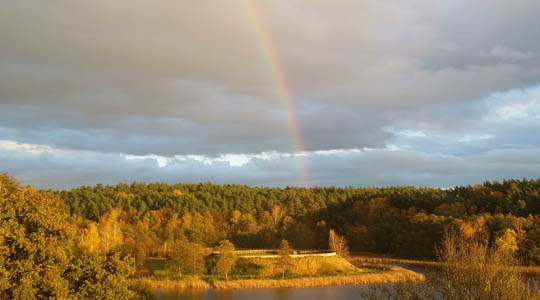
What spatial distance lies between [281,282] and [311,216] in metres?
74.6

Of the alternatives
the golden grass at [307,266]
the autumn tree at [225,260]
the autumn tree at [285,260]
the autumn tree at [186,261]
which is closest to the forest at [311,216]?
the autumn tree at [186,261]

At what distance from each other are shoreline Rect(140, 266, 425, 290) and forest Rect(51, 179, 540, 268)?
22.6 meters

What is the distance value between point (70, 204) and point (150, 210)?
22161 mm

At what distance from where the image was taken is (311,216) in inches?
5389

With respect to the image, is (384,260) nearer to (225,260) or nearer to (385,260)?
(385,260)

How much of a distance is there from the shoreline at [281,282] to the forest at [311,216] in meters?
22.6

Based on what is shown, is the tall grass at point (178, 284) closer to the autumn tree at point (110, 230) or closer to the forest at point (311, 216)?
the autumn tree at point (110, 230)

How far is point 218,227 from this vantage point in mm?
125250

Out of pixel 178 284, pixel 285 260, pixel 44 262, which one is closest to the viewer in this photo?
pixel 44 262

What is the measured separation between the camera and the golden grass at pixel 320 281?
204 ft

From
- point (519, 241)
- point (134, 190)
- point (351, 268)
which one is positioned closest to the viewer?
point (351, 268)

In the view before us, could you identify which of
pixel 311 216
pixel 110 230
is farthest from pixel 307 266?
pixel 311 216

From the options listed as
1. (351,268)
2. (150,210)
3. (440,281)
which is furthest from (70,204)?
(440,281)

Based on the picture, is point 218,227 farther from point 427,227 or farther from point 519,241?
point 519,241
